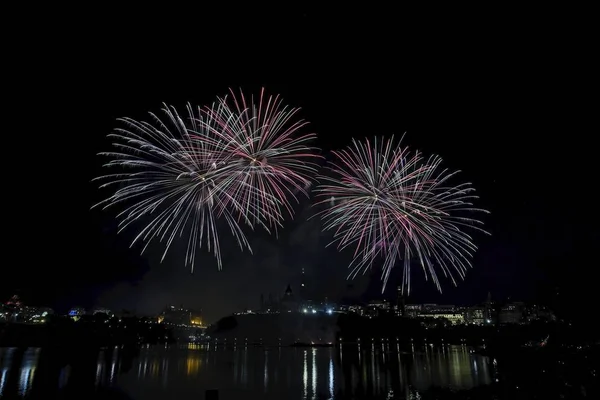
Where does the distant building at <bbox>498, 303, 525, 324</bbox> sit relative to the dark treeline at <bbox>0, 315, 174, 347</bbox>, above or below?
above

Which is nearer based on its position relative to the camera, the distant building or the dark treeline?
the dark treeline

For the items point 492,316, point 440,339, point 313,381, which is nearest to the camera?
point 313,381

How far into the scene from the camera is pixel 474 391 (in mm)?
28500

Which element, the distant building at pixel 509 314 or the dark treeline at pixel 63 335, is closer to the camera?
the dark treeline at pixel 63 335

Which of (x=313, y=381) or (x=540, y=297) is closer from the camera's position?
(x=313, y=381)

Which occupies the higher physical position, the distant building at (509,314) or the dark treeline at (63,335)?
the distant building at (509,314)

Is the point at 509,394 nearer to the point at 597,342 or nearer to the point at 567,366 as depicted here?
the point at 567,366

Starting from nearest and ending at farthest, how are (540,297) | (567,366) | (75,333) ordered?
(567,366) → (540,297) → (75,333)

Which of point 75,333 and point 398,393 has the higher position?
point 75,333

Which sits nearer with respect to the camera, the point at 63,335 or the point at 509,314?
the point at 63,335

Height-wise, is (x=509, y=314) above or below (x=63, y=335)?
above

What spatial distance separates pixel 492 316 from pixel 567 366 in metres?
161

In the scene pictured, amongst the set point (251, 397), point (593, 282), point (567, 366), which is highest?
point (593, 282)

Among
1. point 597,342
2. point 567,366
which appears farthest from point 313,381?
point 597,342
